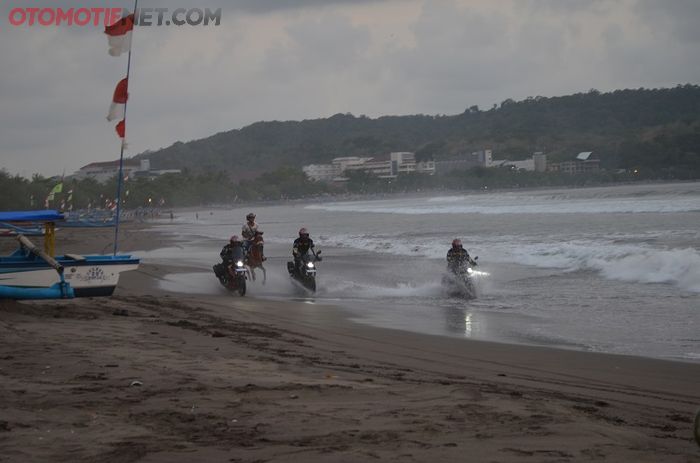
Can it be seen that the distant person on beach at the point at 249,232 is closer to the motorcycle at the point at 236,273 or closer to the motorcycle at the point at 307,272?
the motorcycle at the point at 236,273

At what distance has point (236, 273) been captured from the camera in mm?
17953

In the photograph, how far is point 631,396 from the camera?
7250 millimetres

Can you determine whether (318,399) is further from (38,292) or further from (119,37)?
(119,37)

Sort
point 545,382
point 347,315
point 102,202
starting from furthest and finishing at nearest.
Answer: point 102,202
point 347,315
point 545,382

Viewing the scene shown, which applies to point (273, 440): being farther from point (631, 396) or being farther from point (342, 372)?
point (631, 396)

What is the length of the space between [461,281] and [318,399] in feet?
35.6

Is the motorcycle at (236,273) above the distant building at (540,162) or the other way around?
the other way around

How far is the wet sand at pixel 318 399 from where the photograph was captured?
5141 millimetres

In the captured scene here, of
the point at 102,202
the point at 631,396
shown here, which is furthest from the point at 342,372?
the point at 102,202

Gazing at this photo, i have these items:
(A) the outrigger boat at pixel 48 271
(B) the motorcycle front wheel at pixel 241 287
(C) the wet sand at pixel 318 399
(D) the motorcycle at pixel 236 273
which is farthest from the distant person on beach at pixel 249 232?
(C) the wet sand at pixel 318 399

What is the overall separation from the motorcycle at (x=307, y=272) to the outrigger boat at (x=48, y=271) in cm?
540

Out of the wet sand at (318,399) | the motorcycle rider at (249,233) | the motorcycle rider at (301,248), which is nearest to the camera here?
the wet sand at (318,399)

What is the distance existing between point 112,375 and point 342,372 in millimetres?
1912

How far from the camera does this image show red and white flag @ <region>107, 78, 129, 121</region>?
13.9 m
